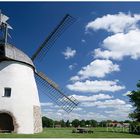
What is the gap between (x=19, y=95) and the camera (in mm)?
26062

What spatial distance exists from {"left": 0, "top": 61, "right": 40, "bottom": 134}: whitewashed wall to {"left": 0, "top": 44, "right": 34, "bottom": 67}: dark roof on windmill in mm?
450

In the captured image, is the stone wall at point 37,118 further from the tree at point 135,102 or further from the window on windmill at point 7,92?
the tree at point 135,102

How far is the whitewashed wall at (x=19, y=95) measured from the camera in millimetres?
25594

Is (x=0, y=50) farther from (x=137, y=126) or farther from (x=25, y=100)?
(x=137, y=126)

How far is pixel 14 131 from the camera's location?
82.7 ft

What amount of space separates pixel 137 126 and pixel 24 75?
57.1 ft

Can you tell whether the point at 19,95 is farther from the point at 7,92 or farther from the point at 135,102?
the point at 135,102

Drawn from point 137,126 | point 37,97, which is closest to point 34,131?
point 37,97

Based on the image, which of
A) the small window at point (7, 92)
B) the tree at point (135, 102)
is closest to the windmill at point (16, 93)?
the small window at point (7, 92)

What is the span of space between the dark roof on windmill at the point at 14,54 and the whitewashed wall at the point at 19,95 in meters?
0.45

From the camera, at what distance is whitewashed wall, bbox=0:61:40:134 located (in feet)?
84.0

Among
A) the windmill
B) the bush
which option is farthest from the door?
the bush

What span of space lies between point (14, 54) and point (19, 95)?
377cm

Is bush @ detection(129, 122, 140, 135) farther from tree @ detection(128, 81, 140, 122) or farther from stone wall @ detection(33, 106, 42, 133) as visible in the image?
stone wall @ detection(33, 106, 42, 133)
